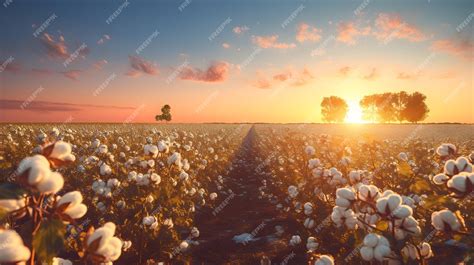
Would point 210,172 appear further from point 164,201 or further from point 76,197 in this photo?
point 76,197

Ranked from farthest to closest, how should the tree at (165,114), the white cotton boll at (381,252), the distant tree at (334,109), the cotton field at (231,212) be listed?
the tree at (165,114) → the distant tree at (334,109) → the white cotton boll at (381,252) → the cotton field at (231,212)

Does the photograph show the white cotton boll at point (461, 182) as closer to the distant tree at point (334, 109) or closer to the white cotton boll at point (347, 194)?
the white cotton boll at point (347, 194)

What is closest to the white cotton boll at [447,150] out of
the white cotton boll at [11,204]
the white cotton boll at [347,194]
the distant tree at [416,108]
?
the white cotton boll at [347,194]

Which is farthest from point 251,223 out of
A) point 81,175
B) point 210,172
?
point 210,172

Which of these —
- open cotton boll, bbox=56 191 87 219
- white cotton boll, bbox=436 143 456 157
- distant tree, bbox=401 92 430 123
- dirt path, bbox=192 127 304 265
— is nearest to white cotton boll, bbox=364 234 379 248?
white cotton boll, bbox=436 143 456 157

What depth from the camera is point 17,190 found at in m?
1.45

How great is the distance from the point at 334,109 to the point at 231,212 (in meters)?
109

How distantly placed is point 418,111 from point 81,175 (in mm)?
92327

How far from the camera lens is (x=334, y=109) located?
11312cm

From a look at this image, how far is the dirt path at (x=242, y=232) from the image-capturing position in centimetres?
627

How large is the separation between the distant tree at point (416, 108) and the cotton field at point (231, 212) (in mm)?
84780

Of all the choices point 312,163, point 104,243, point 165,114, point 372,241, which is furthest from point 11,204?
point 165,114

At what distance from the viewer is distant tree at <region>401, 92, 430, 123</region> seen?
8594 cm

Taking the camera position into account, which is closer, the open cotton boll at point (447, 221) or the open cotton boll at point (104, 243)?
the open cotton boll at point (104, 243)
